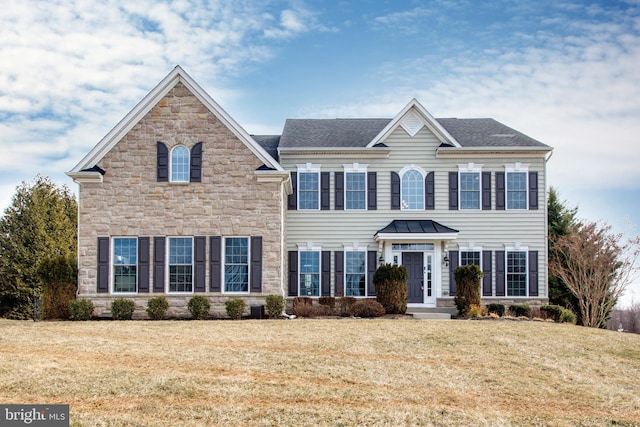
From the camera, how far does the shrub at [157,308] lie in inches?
879

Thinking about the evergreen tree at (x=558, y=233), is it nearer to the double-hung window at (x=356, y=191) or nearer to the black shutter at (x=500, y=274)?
the black shutter at (x=500, y=274)

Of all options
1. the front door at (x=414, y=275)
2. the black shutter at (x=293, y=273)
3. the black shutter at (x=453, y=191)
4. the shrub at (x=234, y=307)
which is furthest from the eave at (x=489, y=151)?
the shrub at (x=234, y=307)

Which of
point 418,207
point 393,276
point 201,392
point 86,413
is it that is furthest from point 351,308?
point 86,413

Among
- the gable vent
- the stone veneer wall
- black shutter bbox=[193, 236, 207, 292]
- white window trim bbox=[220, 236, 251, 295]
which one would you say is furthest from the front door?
black shutter bbox=[193, 236, 207, 292]

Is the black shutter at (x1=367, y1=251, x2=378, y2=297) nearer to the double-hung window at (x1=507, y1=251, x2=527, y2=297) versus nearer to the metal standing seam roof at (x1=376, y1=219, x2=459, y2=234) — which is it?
the metal standing seam roof at (x1=376, y1=219, x2=459, y2=234)

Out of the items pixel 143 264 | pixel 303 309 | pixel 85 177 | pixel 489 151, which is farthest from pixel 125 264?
pixel 489 151

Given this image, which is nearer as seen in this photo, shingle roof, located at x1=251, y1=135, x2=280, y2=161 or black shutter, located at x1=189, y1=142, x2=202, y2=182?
black shutter, located at x1=189, y1=142, x2=202, y2=182

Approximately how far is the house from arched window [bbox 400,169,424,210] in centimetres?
6

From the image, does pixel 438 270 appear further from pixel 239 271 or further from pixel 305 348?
pixel 305 348

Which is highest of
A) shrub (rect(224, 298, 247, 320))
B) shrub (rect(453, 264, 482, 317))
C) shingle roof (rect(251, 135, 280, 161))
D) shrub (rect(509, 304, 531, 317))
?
shingle roof (rect(251, 135, 280, 161))

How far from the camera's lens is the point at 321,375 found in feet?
43.0

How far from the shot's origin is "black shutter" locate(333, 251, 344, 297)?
26.7 m

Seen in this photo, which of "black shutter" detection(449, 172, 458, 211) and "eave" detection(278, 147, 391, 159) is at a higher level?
"eave" detection(278, 147, 391, 159)

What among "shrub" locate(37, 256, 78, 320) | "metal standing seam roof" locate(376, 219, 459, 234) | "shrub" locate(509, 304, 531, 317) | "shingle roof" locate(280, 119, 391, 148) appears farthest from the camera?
"shingle roof" locate(280, 119, 391, 148)
